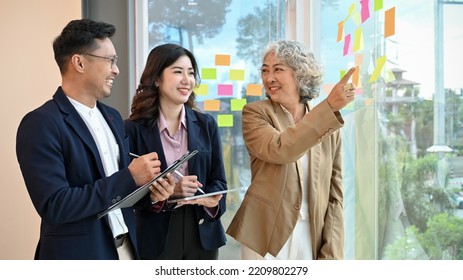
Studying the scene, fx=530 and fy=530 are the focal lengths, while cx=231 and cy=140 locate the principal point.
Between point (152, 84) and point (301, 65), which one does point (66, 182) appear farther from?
point (301, 65)

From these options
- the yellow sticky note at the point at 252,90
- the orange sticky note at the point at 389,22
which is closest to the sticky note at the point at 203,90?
the yellow sticky note at the point at 252,90

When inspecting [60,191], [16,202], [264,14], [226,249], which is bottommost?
[226,249]

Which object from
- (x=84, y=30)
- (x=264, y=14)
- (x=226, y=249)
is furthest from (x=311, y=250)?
(x=264, y=14)

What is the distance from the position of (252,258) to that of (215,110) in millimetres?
1828

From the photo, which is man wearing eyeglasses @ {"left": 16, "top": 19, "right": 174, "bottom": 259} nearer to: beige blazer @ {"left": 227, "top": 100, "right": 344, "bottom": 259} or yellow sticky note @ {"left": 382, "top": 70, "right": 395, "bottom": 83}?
beige blazer @ {"left": 227, "top": 100, "right": 344, "bottom": 259}

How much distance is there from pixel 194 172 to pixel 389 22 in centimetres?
122

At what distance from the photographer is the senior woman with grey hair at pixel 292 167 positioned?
1.95 m

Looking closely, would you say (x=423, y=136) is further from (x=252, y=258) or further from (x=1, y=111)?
(x=1, y=111)

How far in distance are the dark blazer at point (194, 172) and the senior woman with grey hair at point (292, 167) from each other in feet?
0.61

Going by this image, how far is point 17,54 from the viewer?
3844mm

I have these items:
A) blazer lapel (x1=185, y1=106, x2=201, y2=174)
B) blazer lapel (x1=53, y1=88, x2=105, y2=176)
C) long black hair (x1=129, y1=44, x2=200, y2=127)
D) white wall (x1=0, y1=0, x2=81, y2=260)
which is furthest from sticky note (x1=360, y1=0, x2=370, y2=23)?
white wall (x1=0, y1=0, x2=81, y2=260)

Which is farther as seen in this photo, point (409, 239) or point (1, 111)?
point (1, 111)

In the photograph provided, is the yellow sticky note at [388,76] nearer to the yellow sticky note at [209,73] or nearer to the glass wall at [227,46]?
the glass wall at [227,46]

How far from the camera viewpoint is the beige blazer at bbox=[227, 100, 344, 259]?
2.00 meters
